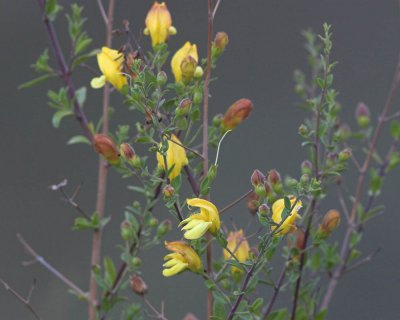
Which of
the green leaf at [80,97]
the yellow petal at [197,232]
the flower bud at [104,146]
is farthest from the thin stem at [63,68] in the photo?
the yellow petal at [197,232]

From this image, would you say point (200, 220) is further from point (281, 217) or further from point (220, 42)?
point (220, 42)

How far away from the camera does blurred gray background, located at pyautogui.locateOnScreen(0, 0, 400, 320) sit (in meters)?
2.55

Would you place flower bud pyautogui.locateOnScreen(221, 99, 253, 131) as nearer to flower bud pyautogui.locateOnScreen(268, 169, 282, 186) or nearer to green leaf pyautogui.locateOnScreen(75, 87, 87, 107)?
flower bud pyautogui.locateOnScreen(268, 169, 282, 186)

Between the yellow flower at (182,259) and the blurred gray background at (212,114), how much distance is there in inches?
58.4

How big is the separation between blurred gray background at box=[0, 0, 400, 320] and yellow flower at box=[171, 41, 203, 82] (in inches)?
53.4

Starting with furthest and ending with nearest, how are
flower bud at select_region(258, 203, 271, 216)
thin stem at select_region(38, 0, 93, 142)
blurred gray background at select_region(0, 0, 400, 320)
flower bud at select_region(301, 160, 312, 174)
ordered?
blurred gray background at select_region(0, 0, 400, 320) → thin stem at select_region(38, 0, 93, 142) → flower bud at select_region(301, 160, 312, 174) → flower bud at select_region(258, 203, 271, 216)

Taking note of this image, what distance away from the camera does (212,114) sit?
2564 millimetres

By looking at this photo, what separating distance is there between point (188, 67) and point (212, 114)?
58.2 inches

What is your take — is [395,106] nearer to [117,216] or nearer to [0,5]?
[117,216]

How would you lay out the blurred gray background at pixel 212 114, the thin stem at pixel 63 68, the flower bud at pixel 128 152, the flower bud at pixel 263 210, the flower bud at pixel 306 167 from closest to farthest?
1. the flower bud at pixel 263 210
2. the flower bud at pixel 128 152
3. the flower bud at pixel 306 167
4. the thin stem at pixel 63 68
5. the blurred gray background at pixel 212 114

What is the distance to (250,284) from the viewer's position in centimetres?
98

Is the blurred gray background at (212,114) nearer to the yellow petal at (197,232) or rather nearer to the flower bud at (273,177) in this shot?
the flower bud at (273,177)

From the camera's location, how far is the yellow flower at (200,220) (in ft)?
3.09

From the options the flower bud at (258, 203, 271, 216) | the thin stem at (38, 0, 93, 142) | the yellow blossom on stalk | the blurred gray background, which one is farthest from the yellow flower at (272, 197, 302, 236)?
the blurred gray background
